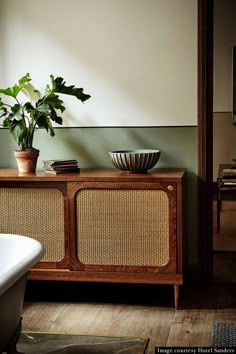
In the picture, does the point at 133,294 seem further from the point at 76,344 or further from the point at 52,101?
the point at 52,101

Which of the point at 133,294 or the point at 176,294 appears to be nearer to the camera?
the point at 176,294

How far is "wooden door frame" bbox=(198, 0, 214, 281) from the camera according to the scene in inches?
140

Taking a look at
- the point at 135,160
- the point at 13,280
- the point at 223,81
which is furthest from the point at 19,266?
the point at 223,81

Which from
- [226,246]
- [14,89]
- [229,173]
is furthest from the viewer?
[229,173]

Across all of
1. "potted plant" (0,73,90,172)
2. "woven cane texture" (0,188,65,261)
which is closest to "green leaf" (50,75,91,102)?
"potted plant" (0,73,90,172)

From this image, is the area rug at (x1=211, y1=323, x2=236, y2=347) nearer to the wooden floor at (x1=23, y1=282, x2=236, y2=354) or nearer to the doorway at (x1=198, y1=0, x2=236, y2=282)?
the wooden floor at (x1=23, y1=282, x2=236, y2=354)

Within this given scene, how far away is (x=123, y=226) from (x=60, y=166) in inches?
18.9

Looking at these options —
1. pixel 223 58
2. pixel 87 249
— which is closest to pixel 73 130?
pixel 87 249

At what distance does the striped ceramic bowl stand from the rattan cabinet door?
0.51ft

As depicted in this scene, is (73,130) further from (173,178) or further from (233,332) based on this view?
(233,332)

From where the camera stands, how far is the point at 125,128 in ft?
12.1

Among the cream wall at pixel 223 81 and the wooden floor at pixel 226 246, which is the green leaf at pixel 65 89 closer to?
the wooden floor at pixel 226 246

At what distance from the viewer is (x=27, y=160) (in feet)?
11.5

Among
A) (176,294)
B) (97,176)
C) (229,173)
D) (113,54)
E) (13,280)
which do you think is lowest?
(176,294)
